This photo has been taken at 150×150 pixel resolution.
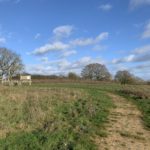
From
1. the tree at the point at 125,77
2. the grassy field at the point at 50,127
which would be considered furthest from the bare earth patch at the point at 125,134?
the tree at the point at 125,77

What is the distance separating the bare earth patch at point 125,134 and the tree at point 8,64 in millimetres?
66765

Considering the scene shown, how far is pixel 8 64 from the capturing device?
82.8 metres

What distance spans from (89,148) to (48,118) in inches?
182

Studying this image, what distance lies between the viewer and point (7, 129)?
12703 millimetres

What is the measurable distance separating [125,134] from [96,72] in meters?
86.4

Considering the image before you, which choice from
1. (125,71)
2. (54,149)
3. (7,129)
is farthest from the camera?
(125,71)

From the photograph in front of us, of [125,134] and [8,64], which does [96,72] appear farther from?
[125,134]

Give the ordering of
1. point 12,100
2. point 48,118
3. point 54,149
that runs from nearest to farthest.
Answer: point 54,149 → point 48,118 → point 12,100

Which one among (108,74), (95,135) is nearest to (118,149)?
(95,135)

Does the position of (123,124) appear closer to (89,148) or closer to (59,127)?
(59,127)

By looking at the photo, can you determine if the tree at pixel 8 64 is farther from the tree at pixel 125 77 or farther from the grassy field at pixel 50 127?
the grassy field at pixel 50 127

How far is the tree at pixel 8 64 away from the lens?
270ft

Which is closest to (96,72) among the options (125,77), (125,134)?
(125,77)

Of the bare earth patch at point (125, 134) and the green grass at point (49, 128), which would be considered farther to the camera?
the bare earth patch at point (125, 134)
